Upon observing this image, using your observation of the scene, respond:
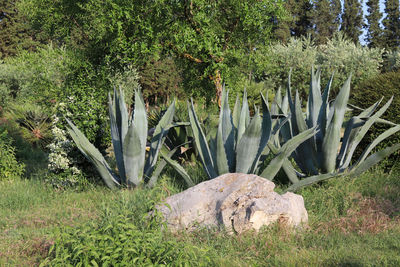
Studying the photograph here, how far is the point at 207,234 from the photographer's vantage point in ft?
12.6

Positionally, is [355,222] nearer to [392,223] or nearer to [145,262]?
[392,223]

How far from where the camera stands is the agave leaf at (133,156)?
522cm

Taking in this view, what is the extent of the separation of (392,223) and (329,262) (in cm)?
141

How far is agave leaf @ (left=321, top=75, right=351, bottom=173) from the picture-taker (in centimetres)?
507

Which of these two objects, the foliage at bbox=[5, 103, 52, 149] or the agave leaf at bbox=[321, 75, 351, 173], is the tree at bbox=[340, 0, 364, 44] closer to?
the foliage at bbox=[5, 103, 52, 149]

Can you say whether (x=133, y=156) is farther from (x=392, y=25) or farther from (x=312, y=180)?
(x=392, y=25)

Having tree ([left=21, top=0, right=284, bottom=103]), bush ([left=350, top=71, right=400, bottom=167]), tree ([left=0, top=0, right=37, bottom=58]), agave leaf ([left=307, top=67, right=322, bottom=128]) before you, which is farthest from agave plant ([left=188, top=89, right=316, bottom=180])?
tree ([left=0, top=0, right=37, bottom=58])

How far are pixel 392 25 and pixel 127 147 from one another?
141ft

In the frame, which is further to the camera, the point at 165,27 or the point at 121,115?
the point at 165,27

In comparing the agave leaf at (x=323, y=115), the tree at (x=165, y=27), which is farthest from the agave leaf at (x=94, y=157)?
the agave leaf at (x=323, y=115)

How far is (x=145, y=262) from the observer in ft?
10.1

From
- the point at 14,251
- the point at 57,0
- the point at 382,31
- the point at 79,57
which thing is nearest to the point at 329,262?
the point at 14,251

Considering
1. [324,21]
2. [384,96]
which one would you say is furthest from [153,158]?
[324,21]

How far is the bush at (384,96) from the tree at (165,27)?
242 cm
